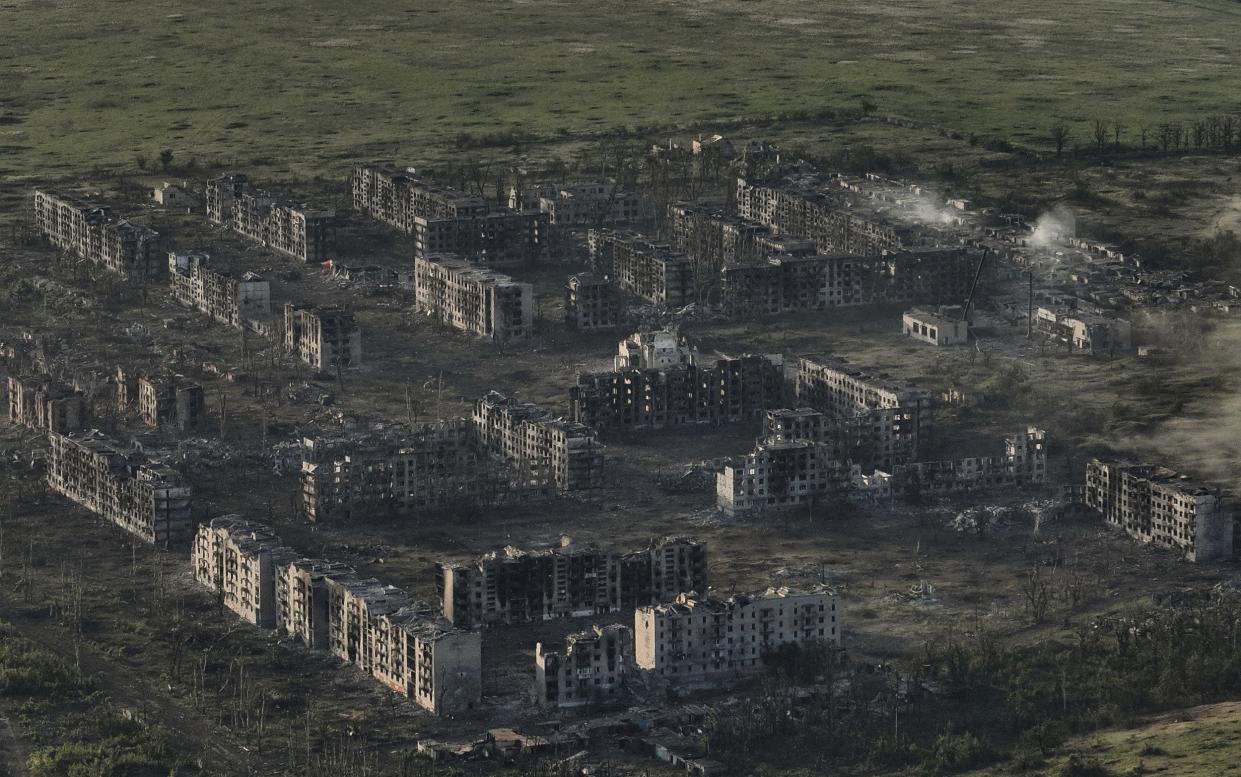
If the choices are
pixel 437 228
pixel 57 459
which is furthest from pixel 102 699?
pixel 437 228

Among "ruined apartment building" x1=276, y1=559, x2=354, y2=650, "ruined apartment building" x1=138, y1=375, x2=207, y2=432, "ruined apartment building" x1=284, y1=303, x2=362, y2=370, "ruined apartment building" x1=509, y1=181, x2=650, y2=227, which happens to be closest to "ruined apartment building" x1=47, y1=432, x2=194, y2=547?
"ruined apartment building" x1=138, y1=375, x2=207, y2=432

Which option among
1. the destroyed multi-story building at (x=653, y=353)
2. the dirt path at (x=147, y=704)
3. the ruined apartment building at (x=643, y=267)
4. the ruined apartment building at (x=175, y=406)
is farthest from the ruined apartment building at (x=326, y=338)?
the dirt path at (x=147, y=704)

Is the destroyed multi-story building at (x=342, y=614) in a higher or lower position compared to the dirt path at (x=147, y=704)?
higher

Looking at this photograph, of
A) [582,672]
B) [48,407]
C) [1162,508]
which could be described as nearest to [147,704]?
[582,672]

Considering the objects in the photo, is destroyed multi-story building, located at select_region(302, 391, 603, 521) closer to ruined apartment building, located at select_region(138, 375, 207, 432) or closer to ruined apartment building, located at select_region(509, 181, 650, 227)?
ruined apartment building, located at select_region(138, 375, 207, 432)

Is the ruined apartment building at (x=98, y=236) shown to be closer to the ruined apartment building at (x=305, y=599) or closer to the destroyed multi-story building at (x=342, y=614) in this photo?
the destroyed multi-story building at (x=342, y=614)

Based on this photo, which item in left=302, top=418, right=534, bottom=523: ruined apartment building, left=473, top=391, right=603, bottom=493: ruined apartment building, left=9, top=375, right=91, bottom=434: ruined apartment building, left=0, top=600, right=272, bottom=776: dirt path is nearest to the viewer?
left=0, top=600, right=272, bottom=776: dirt path
